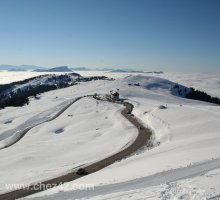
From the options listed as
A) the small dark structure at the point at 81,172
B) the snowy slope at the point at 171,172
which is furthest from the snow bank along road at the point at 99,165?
the snowy slope at the point at 171,172

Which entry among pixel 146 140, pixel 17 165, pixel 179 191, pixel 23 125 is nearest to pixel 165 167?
pixel 179 191

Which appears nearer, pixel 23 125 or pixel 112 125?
pixel 112 125

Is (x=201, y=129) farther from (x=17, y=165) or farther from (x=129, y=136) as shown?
(x=17, y=165)

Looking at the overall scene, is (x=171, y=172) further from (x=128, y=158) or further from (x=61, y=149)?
(x=61, y=149)

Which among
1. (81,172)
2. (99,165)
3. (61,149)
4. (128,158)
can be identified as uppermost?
(128,158)

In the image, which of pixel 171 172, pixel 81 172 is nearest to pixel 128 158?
pixel 81 172

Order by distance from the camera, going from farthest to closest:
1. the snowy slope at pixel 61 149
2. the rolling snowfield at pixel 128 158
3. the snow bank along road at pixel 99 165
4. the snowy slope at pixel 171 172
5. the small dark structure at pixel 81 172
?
the snowy slope at pixel 61 149 → the small dark structure at pixel 81 172 → the snow bank along road at pixel 99 165 → the rolling snowfield at pixel 128 158 → the snowy slope at pixel 171 172

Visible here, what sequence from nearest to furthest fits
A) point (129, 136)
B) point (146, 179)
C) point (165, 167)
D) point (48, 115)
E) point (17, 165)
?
point (146, 179) < point (165, 167) < point (17, 165) < point (129, 136) < point (48, 115)

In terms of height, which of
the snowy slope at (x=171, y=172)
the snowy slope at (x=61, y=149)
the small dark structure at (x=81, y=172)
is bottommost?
the snowy slope at (x=61, y=149)

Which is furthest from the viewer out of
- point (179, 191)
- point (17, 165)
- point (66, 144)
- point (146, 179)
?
point (66, 144)

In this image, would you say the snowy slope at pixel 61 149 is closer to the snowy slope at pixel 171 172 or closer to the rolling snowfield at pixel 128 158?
the rolling snowfield at pixel 128 158

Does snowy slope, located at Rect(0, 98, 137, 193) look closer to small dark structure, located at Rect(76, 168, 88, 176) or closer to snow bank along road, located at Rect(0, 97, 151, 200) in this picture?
snow bank along road, located at Rect(0, 97, 151, 200)
